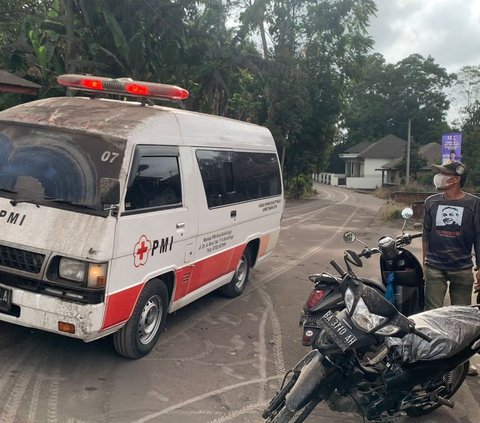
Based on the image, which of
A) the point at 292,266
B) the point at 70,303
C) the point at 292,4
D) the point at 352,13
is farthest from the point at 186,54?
the point at 352,13

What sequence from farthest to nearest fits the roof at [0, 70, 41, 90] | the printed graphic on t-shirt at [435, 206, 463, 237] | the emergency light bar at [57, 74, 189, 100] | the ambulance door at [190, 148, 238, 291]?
the roof at [0, 70, 41, 90] → the ambulance door at [190, 148, 238, 291] → the emergency light bar at [57, 74, 189, 100] → the printed graphic on t-shirt at [435, 206, 463, 237]

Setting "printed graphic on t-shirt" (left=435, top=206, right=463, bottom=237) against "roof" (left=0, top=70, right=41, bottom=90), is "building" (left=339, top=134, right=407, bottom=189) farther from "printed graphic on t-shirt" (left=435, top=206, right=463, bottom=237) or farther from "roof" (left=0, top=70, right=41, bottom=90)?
"printed graphic on t-shirt" (left=435, top=206, right=463, bottom=237)

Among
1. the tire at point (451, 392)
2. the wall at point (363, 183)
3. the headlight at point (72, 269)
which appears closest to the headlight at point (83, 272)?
the headlight at point (72, 269)

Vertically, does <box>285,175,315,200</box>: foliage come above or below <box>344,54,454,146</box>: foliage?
below

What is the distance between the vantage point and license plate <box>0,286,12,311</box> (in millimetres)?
4098

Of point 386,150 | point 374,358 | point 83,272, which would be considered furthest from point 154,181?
point 386,150

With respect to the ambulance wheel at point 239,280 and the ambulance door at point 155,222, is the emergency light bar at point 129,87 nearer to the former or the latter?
the ambulance door at point 155,222

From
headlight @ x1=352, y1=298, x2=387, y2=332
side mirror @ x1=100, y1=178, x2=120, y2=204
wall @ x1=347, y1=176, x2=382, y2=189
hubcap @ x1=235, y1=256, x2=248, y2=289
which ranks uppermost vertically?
side mirror @ x1=100, y1=178, x2=120, y2=204

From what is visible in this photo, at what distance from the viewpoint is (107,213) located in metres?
4.10

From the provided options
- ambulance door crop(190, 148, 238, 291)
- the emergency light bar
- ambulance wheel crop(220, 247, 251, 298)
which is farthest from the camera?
ambulance wheel crop(220, 247, 251, 298)

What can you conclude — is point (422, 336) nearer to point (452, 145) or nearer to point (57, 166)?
point (57, 166)

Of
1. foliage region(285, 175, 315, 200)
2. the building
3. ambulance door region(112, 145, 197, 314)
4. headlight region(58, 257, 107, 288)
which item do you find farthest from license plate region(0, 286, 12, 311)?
the building

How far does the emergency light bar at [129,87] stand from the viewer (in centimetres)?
510

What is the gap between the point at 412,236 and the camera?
5113 millimetres
